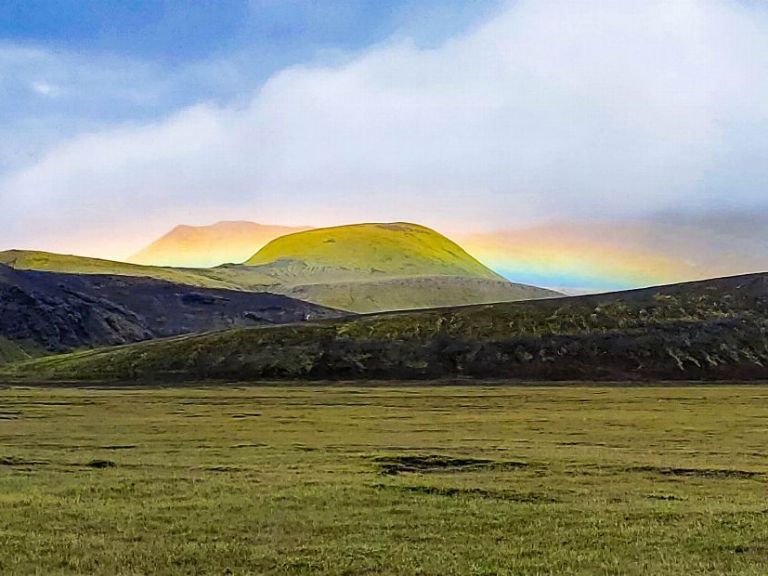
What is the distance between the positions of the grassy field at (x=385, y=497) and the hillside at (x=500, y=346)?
6431 centimetres

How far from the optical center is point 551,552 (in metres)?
17.2

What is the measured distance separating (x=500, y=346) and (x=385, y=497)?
99.3 metres

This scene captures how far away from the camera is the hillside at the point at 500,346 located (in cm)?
11450

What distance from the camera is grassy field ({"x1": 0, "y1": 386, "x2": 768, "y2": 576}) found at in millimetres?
16906

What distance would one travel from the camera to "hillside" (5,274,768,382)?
114 meters

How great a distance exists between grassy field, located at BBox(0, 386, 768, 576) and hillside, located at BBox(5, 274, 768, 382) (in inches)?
2532

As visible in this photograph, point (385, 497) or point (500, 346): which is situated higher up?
point (500, 346)

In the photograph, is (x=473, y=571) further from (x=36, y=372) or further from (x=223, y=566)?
(x=36, y=372)

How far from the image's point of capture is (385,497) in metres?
23.4

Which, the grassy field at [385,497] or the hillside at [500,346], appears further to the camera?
the hillside at [500,346]

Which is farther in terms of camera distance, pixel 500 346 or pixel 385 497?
pixel 500 346

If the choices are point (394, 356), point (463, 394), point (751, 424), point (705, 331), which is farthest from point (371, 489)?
point (705, 331)

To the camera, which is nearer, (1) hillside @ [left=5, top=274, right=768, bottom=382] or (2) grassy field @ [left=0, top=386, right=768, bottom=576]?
(2) grassy field @ [left=0, top=386, right=768, bottom=576]

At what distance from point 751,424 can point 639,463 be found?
21399 mm
